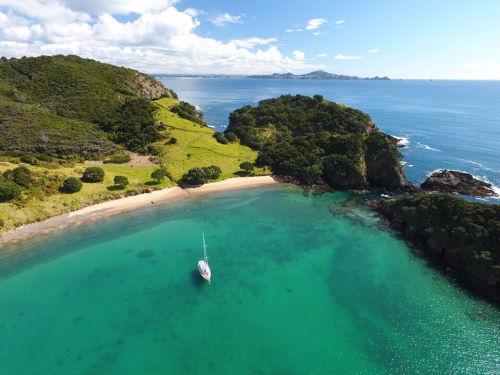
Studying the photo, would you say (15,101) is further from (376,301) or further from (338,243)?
(376,301)

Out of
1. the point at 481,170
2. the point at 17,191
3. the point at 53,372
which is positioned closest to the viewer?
the point at 53,372

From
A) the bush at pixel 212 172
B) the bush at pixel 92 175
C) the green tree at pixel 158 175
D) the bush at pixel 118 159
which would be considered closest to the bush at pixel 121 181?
the bush at pixel 92 175

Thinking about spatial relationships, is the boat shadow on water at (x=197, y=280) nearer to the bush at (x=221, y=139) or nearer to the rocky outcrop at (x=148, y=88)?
the bush at (x=221, y=139)

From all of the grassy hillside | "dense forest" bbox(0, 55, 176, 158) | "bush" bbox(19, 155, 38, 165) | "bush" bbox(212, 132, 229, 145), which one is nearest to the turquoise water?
the grassy hillside

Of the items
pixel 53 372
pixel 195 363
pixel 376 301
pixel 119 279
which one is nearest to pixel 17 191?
pixel 119 279

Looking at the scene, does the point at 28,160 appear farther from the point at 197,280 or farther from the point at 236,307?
the point at 236,307
